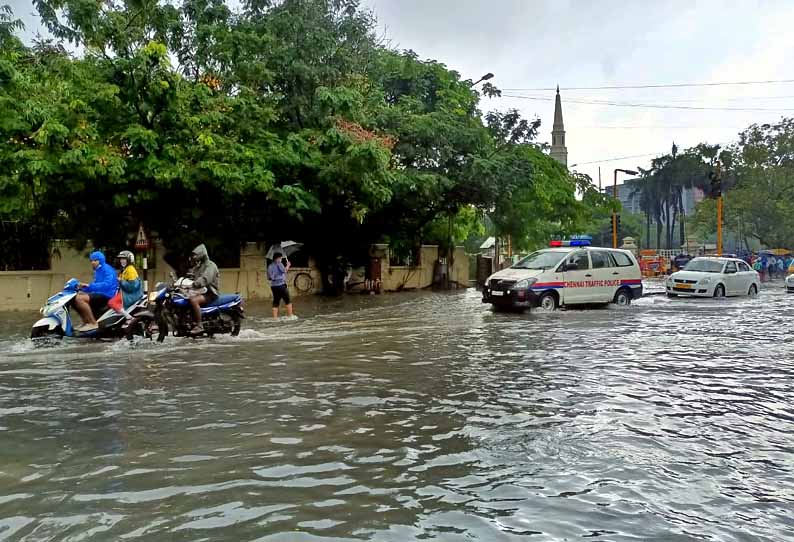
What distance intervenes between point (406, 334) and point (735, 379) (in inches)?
244

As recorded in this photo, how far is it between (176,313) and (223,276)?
10.4m

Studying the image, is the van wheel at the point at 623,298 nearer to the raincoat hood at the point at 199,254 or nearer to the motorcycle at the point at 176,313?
the motorcycle at the point at 176,313

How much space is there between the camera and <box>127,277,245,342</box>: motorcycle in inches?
450

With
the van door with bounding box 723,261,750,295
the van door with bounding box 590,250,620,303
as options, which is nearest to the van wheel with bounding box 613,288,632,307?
the van door with bounding box 590,250,620,303

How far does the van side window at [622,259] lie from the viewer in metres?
19.4

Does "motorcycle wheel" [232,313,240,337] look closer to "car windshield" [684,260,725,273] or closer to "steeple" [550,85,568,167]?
"car windshield" [684,260,725,273]

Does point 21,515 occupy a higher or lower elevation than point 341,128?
lower

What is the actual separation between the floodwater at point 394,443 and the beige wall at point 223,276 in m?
8.00

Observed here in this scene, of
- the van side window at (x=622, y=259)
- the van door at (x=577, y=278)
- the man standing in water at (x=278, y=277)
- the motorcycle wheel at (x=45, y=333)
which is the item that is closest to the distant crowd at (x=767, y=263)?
the van side window at (x=622, y=259)

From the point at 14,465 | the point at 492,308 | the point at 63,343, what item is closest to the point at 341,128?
the point at 492,308

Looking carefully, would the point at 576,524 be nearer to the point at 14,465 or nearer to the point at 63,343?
the point at 14,465

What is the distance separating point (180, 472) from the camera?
482 centimetres

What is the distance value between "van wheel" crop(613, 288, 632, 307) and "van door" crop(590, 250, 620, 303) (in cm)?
27

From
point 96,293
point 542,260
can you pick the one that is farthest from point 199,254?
point 542,260
